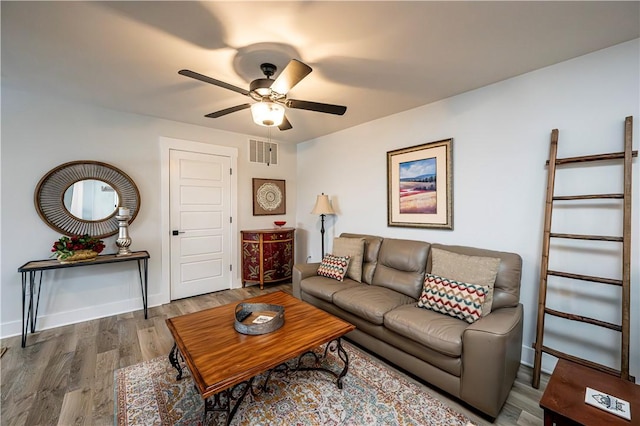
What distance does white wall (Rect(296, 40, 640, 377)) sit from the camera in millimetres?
1923

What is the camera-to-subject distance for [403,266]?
286 centimetres

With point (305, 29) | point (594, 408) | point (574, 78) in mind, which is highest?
point (305, 29)

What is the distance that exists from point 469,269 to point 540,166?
1082mm

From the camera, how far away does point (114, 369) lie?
2158 mm

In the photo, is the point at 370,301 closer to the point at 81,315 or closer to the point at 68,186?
the point at 81,315

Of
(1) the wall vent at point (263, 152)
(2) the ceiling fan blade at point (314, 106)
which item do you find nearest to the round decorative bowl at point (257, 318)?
(2) the ceiling fan blade at point (314, 106)

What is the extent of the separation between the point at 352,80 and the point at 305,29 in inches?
32.3

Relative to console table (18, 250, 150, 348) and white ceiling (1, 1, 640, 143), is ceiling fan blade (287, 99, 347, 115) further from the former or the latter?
console table (18, 250, 150, 348)

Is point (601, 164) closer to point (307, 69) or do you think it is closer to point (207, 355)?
point (307, 69)

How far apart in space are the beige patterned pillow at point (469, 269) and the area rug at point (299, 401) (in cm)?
86

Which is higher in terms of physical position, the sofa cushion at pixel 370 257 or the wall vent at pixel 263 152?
the wall vent at pixel 263 152

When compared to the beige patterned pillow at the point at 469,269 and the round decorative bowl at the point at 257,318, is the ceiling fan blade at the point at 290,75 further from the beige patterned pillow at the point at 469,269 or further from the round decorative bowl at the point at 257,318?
the beige patterned pillow at the point at 469,269

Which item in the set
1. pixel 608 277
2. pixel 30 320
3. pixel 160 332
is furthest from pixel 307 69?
pixel 30 320

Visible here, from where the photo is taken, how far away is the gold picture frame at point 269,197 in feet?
14.8
